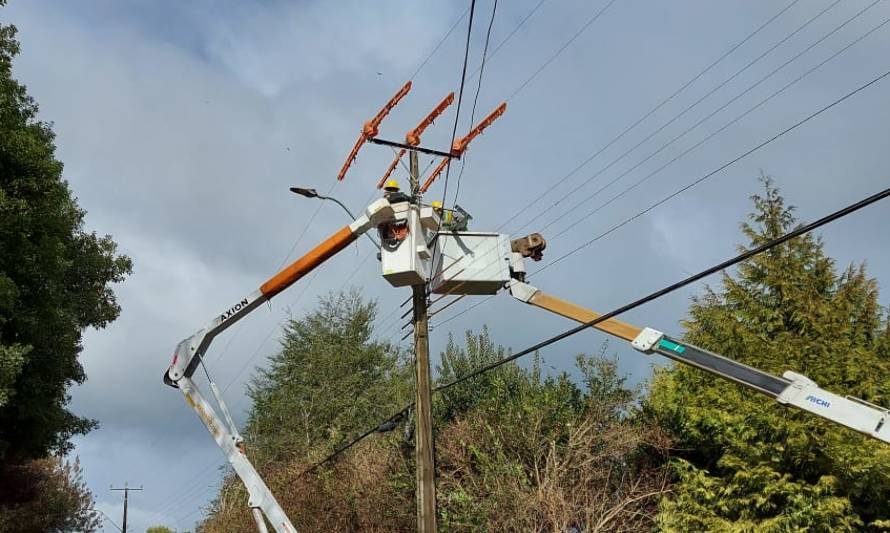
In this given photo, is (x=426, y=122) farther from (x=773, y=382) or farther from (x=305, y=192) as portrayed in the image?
(x=773, y=382)

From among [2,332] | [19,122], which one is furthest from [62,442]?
[19,122]

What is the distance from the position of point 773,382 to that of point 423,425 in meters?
5.63

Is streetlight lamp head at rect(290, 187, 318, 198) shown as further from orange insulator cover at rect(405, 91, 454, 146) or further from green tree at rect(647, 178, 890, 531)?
green tree at rect(647, 178, 890, 531)

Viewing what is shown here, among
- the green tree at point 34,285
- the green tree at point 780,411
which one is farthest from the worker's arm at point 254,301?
the green tree at point 780,411

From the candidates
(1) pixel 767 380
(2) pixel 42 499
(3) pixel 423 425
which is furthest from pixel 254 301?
(2) pixel 42 499

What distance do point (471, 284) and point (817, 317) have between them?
7.31 metres

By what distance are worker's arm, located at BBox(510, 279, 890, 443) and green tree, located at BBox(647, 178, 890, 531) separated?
13.3ft

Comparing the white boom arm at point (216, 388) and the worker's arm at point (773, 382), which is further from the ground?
the white boom arm at point (216, 388)

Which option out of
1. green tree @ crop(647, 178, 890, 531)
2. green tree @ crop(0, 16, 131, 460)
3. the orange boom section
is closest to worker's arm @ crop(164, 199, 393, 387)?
the orange boom section

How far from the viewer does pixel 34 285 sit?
16.9 metres

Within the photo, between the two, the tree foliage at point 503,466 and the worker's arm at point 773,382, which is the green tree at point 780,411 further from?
the worker's arm at point 773,382

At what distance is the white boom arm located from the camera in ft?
45.2

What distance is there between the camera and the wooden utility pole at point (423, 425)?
11.8 metres

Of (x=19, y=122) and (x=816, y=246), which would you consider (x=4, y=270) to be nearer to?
(x=19, y=122)
